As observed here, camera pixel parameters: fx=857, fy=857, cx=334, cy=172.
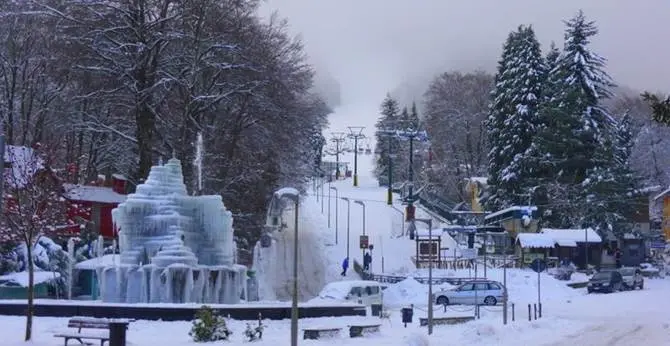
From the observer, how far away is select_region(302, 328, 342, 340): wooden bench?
72.1ft

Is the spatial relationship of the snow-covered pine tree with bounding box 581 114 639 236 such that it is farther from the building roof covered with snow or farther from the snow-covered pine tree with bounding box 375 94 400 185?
the snow-covered pine tree with bounding box 375 94 400 185

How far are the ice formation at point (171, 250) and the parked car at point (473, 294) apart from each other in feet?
41.5

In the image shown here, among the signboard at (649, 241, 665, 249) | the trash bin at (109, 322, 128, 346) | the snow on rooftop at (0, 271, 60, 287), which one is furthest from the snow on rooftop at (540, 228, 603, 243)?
the trash bin at (109, 322, 128, 346)

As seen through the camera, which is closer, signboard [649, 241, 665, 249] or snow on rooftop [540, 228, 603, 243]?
snow on rooftop [540, 228, 603, 243]

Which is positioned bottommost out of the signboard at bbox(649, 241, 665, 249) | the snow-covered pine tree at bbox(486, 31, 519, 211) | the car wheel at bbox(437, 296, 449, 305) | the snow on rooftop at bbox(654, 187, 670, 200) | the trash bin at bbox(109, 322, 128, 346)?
the car wheel at bbox(437, 296, 449, 305)

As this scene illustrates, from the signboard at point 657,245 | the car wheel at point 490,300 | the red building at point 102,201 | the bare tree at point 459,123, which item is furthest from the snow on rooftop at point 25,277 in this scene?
the bare tree at point 459,123

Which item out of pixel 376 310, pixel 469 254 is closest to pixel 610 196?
pixel 469 254

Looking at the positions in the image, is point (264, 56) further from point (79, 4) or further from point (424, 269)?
point (424, 269)

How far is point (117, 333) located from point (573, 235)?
1777 inches

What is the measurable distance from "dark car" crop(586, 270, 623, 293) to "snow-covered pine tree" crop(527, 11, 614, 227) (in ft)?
41.4

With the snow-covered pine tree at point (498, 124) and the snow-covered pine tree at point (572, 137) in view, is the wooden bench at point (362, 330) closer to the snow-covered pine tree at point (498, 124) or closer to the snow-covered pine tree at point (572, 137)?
the snow-covered pine tree at point (572, 137)

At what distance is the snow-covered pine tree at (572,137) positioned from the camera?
204 feet

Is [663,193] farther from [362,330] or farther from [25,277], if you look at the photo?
[362,330]

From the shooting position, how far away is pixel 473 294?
132 ft
